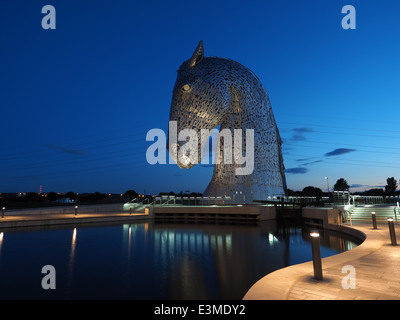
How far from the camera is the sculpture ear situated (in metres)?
19.2

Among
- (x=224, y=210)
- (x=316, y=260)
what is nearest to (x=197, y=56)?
(x=224, y=210)

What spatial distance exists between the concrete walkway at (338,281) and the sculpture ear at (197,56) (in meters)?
16.6

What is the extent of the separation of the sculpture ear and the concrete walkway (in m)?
16.6

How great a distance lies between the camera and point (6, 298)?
4.76 meters

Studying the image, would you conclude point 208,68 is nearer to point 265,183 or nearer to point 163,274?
point 265,183

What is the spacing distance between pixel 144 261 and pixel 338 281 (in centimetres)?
513

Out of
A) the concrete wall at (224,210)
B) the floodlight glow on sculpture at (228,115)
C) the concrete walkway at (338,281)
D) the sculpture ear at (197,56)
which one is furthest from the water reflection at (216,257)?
the sculpture ear at (197,56)

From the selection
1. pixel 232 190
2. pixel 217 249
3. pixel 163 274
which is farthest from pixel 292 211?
pixel 163 274

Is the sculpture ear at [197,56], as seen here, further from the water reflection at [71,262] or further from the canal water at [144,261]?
the water reflection at [71,262]

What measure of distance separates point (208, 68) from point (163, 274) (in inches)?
644

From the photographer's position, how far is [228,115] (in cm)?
2105

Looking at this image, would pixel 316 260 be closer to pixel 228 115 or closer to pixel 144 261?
pixel 144 261

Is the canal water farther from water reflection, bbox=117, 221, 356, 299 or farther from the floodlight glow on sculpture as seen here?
the floodlight glow on sculpture
